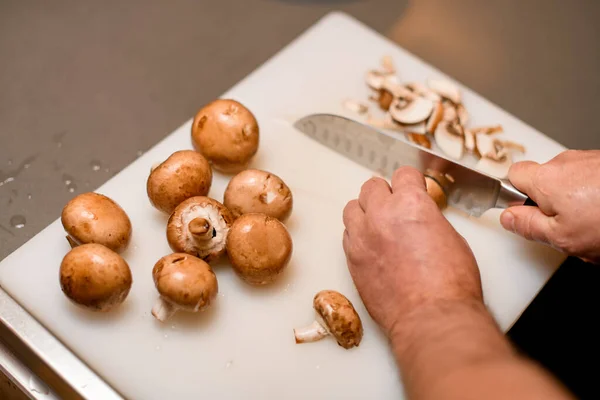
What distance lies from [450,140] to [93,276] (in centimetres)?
84

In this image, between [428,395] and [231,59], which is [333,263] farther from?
[231,59]

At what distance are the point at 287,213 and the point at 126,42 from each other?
2.68 feet

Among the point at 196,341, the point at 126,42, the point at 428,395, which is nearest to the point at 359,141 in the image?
the point at 196,341

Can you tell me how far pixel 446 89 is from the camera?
1.53m

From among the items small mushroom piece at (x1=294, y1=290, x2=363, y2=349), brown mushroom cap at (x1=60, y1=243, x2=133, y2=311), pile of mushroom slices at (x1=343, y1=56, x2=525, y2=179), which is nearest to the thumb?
pile of mushroom slices at (x1=343, y1=56, x2=525, y2=179)

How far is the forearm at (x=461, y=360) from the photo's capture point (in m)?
0.79

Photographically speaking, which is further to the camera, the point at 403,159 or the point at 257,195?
the point at 403,159

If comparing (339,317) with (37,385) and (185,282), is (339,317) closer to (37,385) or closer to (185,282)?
(185,282)

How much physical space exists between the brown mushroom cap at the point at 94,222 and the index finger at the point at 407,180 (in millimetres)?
501

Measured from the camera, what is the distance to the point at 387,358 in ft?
3.72

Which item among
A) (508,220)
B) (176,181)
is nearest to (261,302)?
(176,181)

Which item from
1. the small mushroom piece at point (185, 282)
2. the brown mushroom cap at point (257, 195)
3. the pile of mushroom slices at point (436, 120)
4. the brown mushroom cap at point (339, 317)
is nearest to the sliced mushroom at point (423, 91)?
the pile of mushroom slices at point (436, 120)

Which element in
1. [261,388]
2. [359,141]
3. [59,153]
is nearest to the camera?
[261,388]

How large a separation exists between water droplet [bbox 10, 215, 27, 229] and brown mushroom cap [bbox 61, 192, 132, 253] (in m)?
0.26
